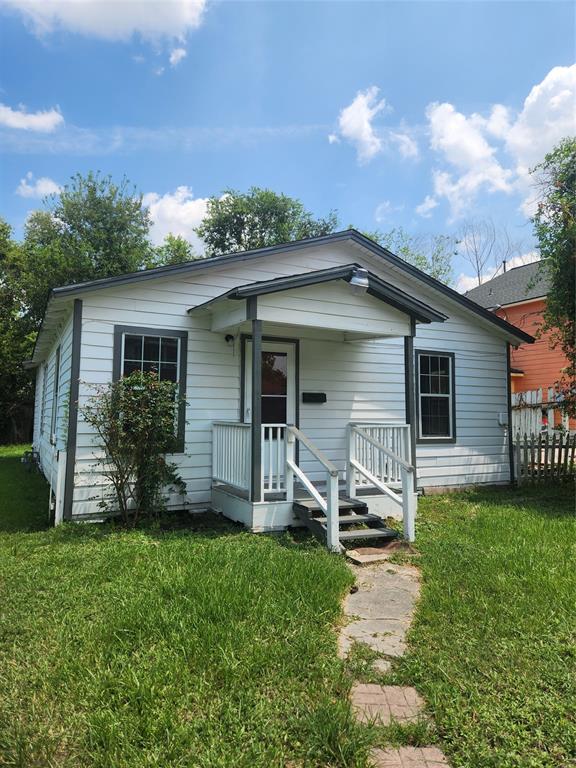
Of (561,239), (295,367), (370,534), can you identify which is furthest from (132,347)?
(561,239)

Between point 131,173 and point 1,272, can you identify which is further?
point 131,173

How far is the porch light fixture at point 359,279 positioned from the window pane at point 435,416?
3403 millimetres

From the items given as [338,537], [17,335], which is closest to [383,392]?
[338,537]

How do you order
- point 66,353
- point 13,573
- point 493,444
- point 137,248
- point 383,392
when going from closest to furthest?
1. point 13,573
2. point 66,353
3. point 383,392
4. point 493,444
5. point 137,248

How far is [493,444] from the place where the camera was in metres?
9.91

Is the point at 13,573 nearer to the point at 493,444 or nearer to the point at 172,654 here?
the point at 172,654

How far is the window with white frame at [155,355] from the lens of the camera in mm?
6754

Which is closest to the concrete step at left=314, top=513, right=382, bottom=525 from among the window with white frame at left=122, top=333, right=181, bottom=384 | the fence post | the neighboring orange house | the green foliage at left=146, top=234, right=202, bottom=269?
the window with white frame at left=122, top=333, right=181, bottom=384

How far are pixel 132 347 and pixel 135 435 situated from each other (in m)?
1.42

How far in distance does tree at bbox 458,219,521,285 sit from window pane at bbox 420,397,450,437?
78.5 ft

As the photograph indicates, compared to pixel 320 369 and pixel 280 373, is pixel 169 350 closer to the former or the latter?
pixel 280 373

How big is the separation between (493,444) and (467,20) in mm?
7509

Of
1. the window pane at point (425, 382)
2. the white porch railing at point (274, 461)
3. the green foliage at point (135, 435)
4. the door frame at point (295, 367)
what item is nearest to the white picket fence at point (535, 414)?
the window pane at point (425, 382)

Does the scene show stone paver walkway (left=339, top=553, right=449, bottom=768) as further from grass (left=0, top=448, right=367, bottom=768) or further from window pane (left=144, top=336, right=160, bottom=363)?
window pane (left=144, top=336, right=160, bottom=363)
